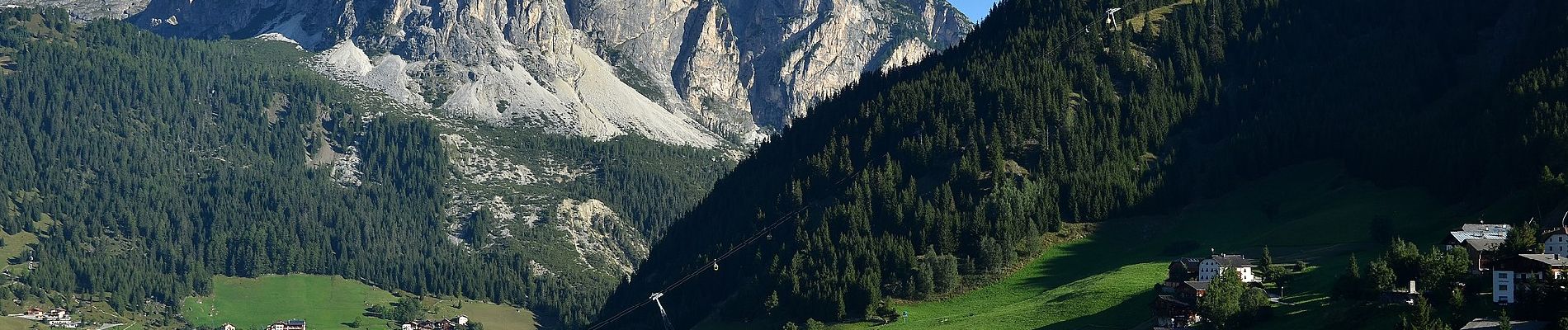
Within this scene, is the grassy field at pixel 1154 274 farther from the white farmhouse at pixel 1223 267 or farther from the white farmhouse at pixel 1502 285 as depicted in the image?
the white farmhouse at pixel 1502 285

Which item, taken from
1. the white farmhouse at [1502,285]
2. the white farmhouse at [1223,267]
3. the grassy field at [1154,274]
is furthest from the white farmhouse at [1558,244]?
the white farmhouse at [1223,267]

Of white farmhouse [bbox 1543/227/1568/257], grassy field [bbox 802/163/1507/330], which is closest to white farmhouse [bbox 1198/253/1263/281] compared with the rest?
grassy field [bbox 802/163/1507/330]

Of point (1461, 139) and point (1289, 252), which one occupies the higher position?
point (1461, 139)

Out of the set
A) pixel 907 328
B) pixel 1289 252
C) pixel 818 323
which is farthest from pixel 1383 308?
pixel 818 323

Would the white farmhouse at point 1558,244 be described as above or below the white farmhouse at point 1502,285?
above

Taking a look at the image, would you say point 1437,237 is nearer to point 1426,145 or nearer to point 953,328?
point 1426,145

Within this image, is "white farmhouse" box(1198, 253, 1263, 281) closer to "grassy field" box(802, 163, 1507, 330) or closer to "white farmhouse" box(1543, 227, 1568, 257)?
"grassy field" box(802, 163, 1507, 330)

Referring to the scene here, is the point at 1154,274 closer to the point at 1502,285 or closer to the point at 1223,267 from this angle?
the point at 1223,267

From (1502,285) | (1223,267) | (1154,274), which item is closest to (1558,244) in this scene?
(1502,285)
